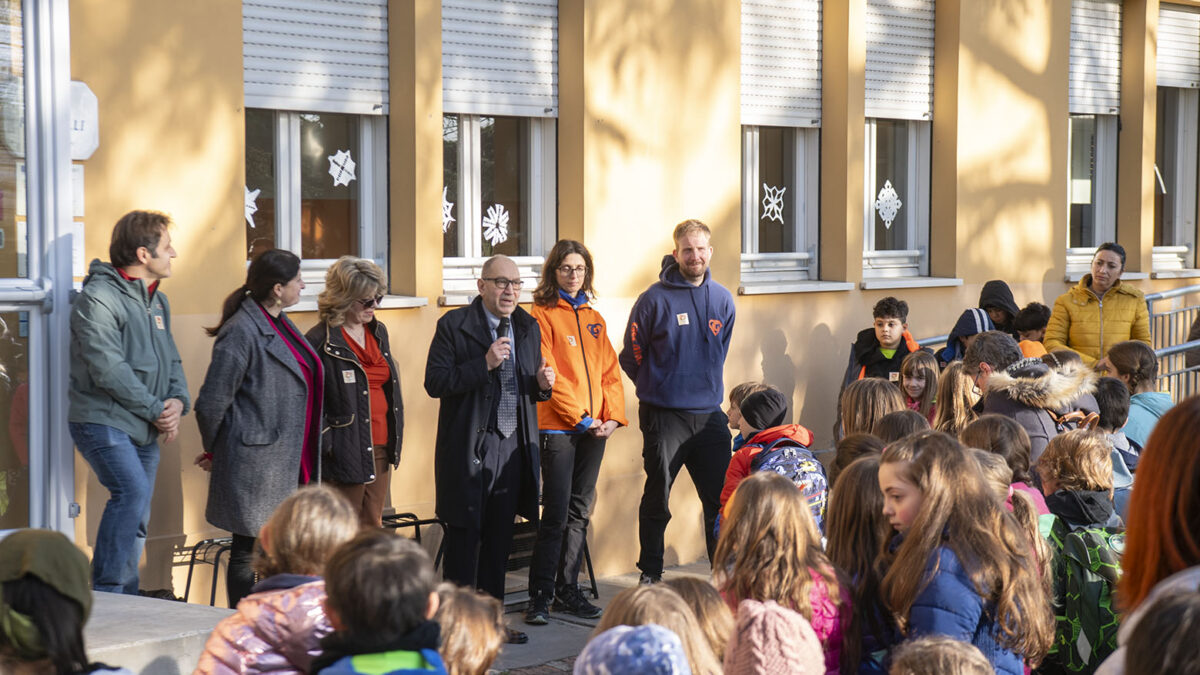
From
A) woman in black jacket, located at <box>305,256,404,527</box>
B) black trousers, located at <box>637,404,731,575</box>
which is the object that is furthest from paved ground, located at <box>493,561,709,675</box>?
woman in black jacket, located at <box>305,256,404,527</box>

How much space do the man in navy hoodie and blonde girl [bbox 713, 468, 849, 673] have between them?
12.1 ft

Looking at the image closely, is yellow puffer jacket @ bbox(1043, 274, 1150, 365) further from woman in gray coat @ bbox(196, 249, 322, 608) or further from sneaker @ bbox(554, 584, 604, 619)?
woman in gray coat @ bbox(196, 249, 322, 608)

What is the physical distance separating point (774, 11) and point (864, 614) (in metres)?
6.49

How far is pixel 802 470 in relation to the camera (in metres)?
5.57

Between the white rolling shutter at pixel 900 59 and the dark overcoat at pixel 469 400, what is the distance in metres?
4.68

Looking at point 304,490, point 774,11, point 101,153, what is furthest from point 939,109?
point 304,490

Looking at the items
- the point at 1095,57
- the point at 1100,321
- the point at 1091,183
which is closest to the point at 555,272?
the point at 1100,321

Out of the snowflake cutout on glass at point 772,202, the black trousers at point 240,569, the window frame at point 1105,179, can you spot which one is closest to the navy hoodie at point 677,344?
the snowflake cutout on glass at point 772,202

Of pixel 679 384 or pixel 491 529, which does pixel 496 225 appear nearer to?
pixel 679 384

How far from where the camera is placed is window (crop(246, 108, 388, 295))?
24.5ft

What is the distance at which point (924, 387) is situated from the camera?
8.17m

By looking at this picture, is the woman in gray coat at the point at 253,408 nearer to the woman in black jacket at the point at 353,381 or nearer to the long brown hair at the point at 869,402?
the woman in black jacket at the point at 353,381

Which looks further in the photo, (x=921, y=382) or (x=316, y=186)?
(x=921, y=382)

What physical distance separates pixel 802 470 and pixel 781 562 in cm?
157
